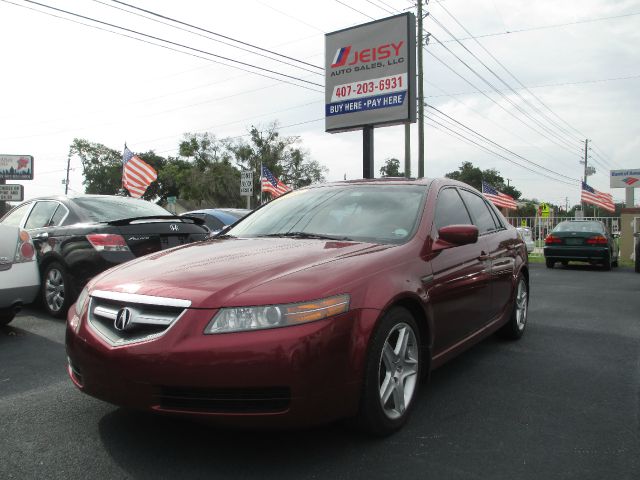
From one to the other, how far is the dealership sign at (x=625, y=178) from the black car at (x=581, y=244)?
18.8 metres

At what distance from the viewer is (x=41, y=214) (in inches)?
267

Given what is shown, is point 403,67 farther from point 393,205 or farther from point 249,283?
point 249,283

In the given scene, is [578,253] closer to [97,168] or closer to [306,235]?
[306,235]

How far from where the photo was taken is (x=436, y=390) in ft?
12.4

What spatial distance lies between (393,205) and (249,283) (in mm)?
1507

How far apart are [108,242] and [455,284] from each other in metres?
3.81

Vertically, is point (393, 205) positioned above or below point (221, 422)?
above

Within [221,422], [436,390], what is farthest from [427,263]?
[221,422]

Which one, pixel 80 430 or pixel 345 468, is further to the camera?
pixel 80 430

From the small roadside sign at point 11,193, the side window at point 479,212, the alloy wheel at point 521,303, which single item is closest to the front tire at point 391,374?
the side window at point 479,212

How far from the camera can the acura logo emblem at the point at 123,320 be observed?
2.61 meters

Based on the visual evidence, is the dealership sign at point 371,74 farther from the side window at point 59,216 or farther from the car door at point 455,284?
the car door at point 455,284

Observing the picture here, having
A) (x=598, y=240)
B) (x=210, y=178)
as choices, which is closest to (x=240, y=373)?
(x=598, y=240)

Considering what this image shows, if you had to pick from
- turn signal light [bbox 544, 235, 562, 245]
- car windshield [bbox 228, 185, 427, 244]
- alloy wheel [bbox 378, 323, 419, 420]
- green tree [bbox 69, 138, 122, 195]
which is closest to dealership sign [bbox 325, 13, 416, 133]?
turn signal light [bbox 544, 235, 562, 245]
